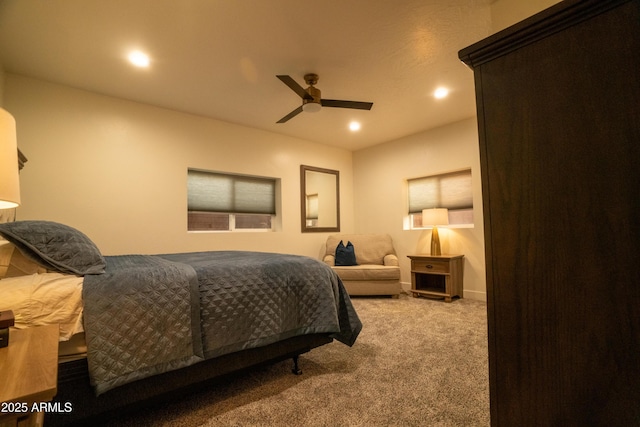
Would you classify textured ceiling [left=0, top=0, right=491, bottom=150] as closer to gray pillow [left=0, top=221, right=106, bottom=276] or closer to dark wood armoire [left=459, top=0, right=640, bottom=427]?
gray pillow [left=0, top=221, right=106, bottom=276]

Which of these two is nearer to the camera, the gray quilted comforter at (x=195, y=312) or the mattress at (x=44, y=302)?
the mattress at (x=44, y=302)

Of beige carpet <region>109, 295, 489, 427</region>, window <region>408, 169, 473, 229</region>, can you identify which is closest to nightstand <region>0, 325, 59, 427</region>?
beige carpet <region>109, 295, 489, 427</region>

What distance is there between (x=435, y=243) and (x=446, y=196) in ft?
2.68

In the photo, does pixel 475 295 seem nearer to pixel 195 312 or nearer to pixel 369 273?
pixel 369 273

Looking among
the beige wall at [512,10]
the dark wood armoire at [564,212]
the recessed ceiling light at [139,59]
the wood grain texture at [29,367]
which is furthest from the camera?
the recessed ceiling light at [139,59]

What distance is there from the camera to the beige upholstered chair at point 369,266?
13.6 feet

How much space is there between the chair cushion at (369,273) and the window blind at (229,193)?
1511mm

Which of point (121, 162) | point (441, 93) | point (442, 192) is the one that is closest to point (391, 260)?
point (442, 192)

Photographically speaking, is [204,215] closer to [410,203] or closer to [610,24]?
[410,203]

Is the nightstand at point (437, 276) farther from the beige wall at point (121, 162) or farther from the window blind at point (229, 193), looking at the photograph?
the window blind at point (229, 193)

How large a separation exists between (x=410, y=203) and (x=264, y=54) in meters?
3.37

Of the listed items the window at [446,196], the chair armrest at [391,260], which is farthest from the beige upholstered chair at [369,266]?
the window at [446,196]

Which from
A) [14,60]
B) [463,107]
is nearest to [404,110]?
[463,107]

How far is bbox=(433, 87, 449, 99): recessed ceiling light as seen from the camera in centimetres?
328
